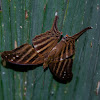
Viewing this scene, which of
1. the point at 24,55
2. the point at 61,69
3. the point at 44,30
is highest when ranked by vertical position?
the point at 44,30

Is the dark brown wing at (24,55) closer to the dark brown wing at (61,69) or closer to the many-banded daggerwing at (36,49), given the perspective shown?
the many-banded daggerwing at (36,49)

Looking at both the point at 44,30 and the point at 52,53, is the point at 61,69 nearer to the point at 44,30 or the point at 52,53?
the point at 52,53

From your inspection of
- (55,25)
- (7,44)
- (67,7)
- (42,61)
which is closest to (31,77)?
(42,61)

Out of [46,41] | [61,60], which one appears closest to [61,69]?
[61,60]

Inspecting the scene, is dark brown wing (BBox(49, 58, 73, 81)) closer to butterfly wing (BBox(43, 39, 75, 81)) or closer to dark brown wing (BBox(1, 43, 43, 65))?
butterfly wing (BBox(43, 39, 75, 81))

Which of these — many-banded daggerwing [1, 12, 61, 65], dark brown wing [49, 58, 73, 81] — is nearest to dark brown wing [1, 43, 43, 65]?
many-banded daggerwing [1, 12, 61, 65]

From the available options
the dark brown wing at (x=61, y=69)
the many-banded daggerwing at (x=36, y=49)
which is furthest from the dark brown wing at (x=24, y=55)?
the dark brown wing at (x=61, y=69)

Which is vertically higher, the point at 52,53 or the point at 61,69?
the point at 52,53
